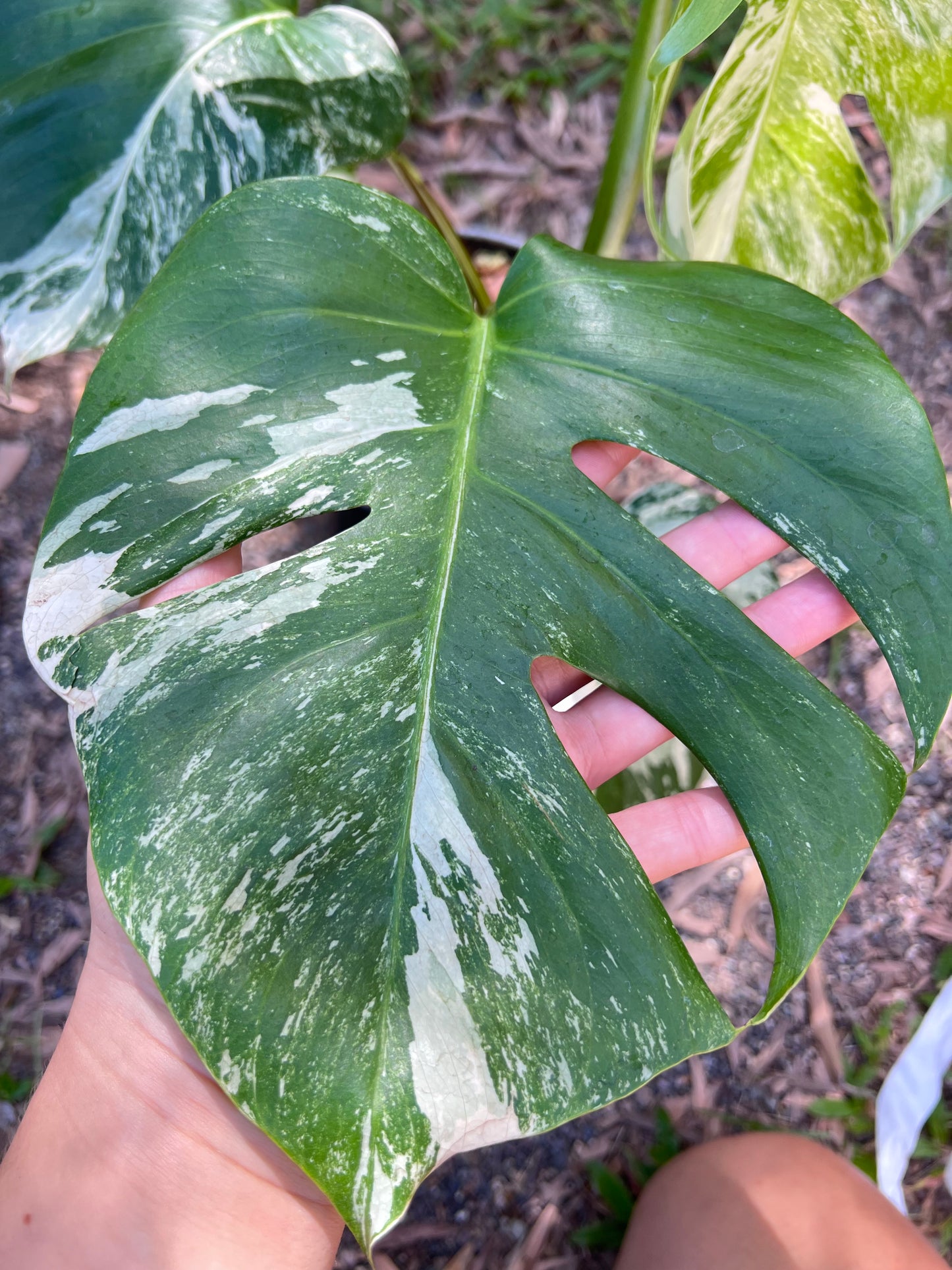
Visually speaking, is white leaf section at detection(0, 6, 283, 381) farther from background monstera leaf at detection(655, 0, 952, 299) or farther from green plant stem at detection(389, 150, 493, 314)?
background monstera leaf at detection(655, 0, 952, 299)

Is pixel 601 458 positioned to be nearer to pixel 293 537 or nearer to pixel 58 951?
pixel 293 537

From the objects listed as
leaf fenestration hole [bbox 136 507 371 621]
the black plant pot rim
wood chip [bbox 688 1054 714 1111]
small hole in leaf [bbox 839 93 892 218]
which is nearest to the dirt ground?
wood chip [bbox 688 1054 714 1111]

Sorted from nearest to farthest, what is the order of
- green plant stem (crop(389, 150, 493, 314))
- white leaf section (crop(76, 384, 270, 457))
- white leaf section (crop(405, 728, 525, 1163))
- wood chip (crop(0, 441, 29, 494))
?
white leaf section (crop(405, 728, 525, 1163))
white leaf section (crop(76, 384, 270, 457))
green plant stem (crop(389, 150, 493, 314))
wood chip (crop(0, 441, 29, 494))

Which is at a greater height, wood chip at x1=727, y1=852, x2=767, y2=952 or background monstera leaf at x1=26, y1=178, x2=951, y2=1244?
background monstera leaf at x1=26, y1=178, x2=951, y2=1244

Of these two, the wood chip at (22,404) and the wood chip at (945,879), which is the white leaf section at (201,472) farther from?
the wood chip at (945,879)

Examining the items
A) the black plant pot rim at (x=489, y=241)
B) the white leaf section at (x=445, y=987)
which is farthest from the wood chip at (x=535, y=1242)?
the black plant pot rim at (x=489, y=241)

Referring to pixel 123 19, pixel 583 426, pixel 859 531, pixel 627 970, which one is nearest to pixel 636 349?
pixel 583 426
